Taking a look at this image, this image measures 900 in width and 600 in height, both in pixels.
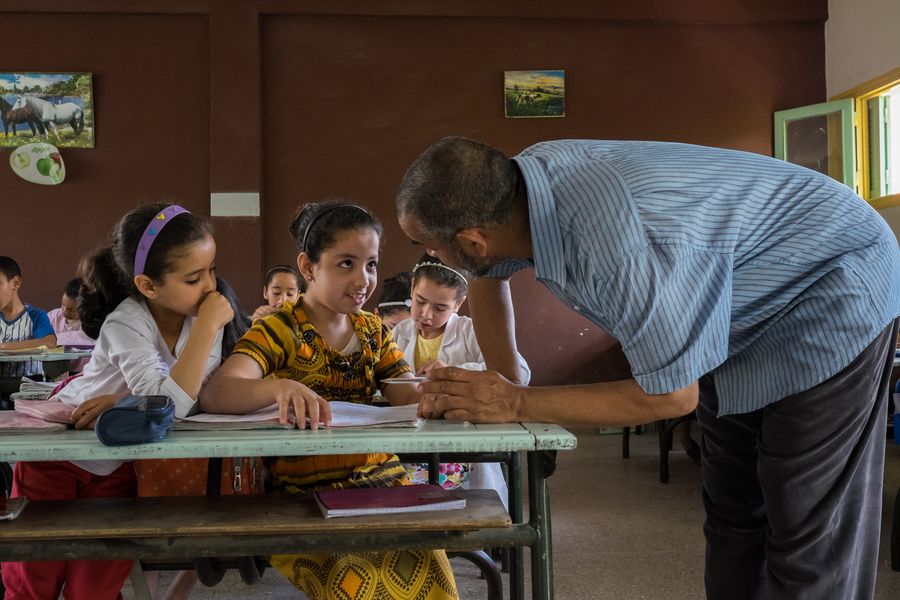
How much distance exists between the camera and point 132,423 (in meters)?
1.24

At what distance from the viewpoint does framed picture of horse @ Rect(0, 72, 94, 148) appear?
6789 millimetres

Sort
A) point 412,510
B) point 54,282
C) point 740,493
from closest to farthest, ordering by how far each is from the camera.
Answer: point 412,510
point 740,493
point 54,282

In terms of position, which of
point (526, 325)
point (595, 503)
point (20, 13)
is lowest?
point (595, 503)

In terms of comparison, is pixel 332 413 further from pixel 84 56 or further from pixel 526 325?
pixel 84 56

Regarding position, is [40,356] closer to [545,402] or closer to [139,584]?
[139,584]

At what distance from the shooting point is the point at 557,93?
708cm

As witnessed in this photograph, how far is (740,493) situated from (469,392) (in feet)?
2.12

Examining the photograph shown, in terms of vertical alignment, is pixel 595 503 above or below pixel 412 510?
below

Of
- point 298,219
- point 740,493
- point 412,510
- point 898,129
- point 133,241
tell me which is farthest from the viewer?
point 898,129

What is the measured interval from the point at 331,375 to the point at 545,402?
62 centimetres

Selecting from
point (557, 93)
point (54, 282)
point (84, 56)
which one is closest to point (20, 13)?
point (84, 56)

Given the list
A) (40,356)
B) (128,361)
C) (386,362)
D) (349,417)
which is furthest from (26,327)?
(349,417)

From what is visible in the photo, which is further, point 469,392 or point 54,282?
point 54,282

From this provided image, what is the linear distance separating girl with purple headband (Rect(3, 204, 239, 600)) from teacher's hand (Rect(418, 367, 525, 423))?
52 cm
